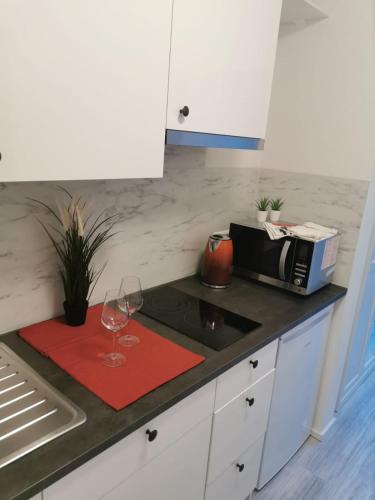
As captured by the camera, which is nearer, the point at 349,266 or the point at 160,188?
the point at 160,188

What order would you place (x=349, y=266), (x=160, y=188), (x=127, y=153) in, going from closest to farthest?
(x=127, y=153)
(x=160, y=188)
(x=349, y=266)

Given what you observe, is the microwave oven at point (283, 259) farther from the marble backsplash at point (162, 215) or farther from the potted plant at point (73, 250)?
the potted plant at point (73, 250)

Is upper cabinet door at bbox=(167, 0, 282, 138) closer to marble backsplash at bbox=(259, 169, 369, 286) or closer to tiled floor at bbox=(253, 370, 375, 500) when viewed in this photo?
marble backsplash at bbox=(259, 169, 369, 286)

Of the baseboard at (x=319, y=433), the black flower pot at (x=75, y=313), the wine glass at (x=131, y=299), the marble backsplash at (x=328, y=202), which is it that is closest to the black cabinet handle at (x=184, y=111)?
the wine glass at (x=131, y=299)

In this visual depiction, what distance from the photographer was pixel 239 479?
5.32 ft

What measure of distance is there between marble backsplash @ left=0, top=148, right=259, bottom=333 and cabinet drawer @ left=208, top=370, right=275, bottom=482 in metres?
0.65

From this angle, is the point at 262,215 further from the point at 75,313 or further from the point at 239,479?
the point at 239,479

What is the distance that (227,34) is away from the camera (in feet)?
4.23

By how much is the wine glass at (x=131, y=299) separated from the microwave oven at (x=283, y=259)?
0.79 metres

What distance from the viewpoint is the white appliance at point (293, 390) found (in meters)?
1.70

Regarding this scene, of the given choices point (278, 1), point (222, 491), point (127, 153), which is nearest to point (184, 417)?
point (222, 491)

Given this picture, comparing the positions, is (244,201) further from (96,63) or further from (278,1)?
(96,63)

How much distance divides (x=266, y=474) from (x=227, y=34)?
1.89m

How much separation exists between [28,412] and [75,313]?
1.46ft
